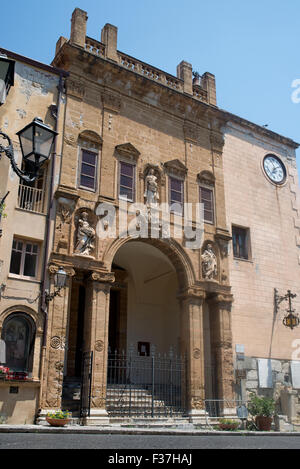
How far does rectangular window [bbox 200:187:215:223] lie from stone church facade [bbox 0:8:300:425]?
5 cm

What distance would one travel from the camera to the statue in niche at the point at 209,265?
648 inches

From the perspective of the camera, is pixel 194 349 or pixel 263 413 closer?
pixel 263 413

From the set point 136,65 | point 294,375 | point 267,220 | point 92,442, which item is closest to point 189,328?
point 294,375

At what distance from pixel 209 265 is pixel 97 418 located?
21.0 ft

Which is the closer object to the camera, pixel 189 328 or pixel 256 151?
pixel 189 328

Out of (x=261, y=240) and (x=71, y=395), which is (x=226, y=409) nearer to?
(x=71, y=395)

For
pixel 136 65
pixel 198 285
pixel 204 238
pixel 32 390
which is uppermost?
pixel 136 65

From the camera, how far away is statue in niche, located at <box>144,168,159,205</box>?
16016 millimetres

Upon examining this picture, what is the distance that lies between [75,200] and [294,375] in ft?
33.5

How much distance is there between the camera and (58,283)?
12.3 meters

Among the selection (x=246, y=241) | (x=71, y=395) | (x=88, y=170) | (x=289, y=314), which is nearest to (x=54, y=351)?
(x=71, y=395)

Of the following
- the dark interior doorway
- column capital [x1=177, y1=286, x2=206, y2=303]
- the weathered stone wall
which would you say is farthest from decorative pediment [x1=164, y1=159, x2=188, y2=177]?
the dark interior doorway

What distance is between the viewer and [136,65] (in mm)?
17375

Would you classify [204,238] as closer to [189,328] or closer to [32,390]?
[189,328]
